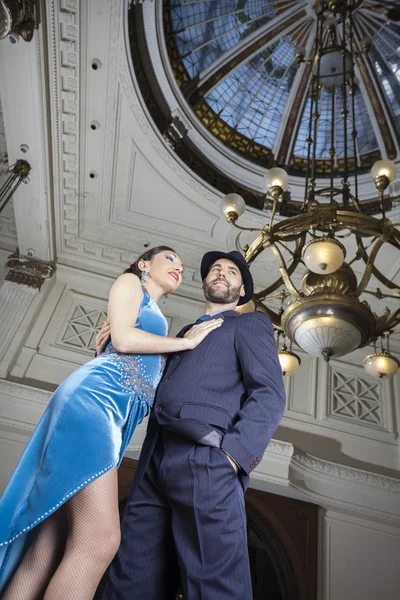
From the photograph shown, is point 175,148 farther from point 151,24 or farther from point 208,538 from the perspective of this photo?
point 208,538

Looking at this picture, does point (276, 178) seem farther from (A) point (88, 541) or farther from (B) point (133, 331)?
(A) point (88, 541)

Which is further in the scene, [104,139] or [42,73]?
[104,139]

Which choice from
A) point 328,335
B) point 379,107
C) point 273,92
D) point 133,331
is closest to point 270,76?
point 273,92

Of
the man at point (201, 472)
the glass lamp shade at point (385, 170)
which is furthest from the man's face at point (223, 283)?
the glass lamp shade at point (385, 170)

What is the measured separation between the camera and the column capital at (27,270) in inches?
271

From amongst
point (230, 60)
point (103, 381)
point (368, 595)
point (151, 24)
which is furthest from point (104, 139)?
point (368, 595)

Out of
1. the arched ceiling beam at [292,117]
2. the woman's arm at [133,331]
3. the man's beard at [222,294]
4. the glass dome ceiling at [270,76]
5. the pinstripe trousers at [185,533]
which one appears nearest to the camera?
the pinstripe trousers at [185,533]

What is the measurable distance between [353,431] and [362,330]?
3745 mm

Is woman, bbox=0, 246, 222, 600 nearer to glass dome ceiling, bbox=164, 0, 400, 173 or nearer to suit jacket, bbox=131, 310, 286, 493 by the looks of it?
suit jacket, bbox=131, 310, 286, 493

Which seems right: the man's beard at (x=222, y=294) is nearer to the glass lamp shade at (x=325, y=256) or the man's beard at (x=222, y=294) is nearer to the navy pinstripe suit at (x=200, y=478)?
the navy pinstripe suit at (x=200, y=478)

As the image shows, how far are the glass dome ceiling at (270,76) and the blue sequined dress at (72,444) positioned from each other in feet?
19.4

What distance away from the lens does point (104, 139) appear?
229 inches

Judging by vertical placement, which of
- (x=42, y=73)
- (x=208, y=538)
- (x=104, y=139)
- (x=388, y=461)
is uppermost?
(x=104, y=139)

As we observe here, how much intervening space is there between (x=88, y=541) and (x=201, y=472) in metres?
0.39
